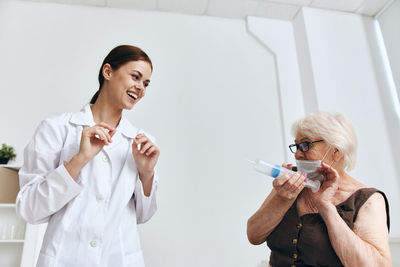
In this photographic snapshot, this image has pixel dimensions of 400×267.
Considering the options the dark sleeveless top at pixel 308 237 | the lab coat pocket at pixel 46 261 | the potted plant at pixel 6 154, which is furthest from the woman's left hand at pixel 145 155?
the potted plant at pixel 6 154

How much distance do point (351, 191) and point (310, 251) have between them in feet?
0.97

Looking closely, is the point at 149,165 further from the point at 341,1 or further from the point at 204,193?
the point at 341,1

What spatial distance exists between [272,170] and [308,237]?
30cm

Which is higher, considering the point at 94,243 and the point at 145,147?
the point at 145,147

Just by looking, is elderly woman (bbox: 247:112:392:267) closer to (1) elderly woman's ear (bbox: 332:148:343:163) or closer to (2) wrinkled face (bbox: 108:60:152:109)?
(1) elderly woman's ear (bbox: 332:148:343:163)

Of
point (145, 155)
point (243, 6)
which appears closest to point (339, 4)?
point (243, 6)

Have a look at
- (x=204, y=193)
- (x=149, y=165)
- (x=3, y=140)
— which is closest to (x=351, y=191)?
(x=149, y=165)

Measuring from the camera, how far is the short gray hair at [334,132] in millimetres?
1298

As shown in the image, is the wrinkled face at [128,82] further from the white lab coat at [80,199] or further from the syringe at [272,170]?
the syringe at [272,170]

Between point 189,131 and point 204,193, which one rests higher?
point 189,131

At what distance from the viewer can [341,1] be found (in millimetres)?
3375

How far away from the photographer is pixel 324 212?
1152 millimetres

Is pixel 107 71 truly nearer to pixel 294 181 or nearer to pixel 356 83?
pixel 294 181

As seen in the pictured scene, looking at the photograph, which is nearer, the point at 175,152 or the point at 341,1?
the point at 175,152
